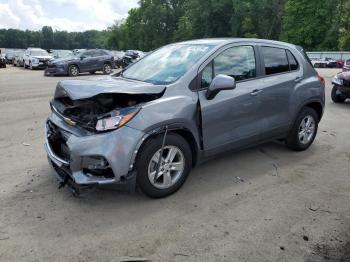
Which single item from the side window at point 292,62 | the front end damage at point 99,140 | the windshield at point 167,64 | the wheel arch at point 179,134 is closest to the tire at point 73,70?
the windshield at point 167,64

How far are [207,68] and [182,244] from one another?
2.21 m

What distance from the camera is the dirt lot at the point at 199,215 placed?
133 inches

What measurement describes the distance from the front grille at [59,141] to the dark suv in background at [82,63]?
1709 centimetres

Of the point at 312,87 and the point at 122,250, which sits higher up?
the point at 312,87

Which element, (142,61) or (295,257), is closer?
(295,257)

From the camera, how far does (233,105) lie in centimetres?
485

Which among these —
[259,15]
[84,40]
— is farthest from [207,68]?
[84,40]

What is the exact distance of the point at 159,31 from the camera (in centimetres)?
9425

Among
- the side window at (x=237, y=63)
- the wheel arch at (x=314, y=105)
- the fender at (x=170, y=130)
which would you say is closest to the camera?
the fender at (x=170, y=130)

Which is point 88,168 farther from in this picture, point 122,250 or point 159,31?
point 159,31

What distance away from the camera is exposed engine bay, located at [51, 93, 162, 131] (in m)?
4.09

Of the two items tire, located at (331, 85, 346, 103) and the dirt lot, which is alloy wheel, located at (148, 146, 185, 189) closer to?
the dirt lot

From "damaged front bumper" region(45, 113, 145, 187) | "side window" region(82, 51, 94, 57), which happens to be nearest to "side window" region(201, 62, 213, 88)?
"damaged front bumper" region(45, 113, 145, 187)

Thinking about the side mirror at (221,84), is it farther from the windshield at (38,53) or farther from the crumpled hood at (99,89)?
the windshield at (38,53)
